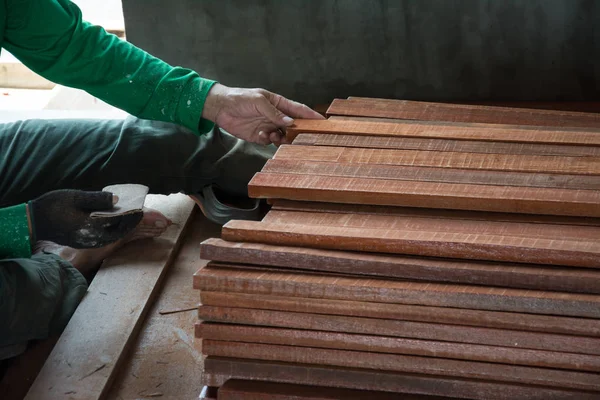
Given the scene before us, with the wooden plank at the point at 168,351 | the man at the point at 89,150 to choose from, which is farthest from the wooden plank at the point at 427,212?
the wooden plank at the point at 168,351

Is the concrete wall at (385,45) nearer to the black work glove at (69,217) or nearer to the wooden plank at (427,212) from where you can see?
the black work glove at (69,217)

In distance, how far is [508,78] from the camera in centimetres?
389

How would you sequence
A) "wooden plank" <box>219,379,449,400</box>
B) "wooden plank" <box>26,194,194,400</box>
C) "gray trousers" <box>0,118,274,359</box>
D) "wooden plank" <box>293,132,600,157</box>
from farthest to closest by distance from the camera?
"gray trousers" <box>0,118,274,359</box> → "wooden plank" <box>26,194,194,400</box> → "wooden plank" <box>293,132,600,157</box> → "wooden plank" <box>219,379,449,400</box>

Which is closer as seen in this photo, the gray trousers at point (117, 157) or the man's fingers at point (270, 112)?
the man's fingers at point (270, 112)

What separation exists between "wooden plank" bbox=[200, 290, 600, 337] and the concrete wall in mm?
2169

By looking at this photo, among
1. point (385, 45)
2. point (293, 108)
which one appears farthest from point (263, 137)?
point (385, 45)

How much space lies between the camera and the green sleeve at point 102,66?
309 cm

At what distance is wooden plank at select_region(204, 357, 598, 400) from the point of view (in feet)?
6.37

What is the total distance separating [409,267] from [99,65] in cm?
170

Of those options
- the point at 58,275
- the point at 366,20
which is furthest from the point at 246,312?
the point at 366,20

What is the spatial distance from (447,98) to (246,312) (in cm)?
226

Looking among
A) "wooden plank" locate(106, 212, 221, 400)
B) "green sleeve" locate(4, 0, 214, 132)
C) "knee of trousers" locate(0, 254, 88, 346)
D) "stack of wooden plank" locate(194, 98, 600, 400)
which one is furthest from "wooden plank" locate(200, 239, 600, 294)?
"green sleeve" locate(4, 0, 214, 132)

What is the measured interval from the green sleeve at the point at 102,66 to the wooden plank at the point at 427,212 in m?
0.90

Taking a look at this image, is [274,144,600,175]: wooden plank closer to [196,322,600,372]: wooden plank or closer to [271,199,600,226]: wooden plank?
[271,199,600,226]: wooden plank
